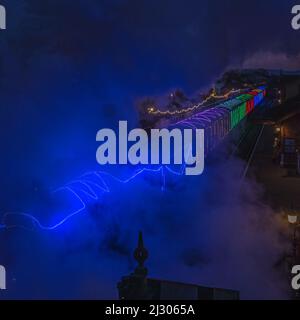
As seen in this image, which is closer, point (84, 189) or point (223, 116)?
point (84, 189)

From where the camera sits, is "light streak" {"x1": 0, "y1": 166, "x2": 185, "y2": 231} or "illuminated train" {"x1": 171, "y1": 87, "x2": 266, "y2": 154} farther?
"illuminated train" {"x1": 171, "y1": 87, "x2": 266, "y2": 154}

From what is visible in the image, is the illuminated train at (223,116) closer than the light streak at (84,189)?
No

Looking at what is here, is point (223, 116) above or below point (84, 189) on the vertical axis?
above

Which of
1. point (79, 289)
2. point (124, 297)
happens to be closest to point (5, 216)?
point (79, 289)

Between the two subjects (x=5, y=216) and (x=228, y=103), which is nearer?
(x=5, y=216)

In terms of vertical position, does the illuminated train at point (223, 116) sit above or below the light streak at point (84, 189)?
above

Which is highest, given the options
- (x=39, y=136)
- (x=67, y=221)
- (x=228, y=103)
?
(x=228, y=103)

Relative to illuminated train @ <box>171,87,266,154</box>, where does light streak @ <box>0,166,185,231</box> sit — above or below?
below
